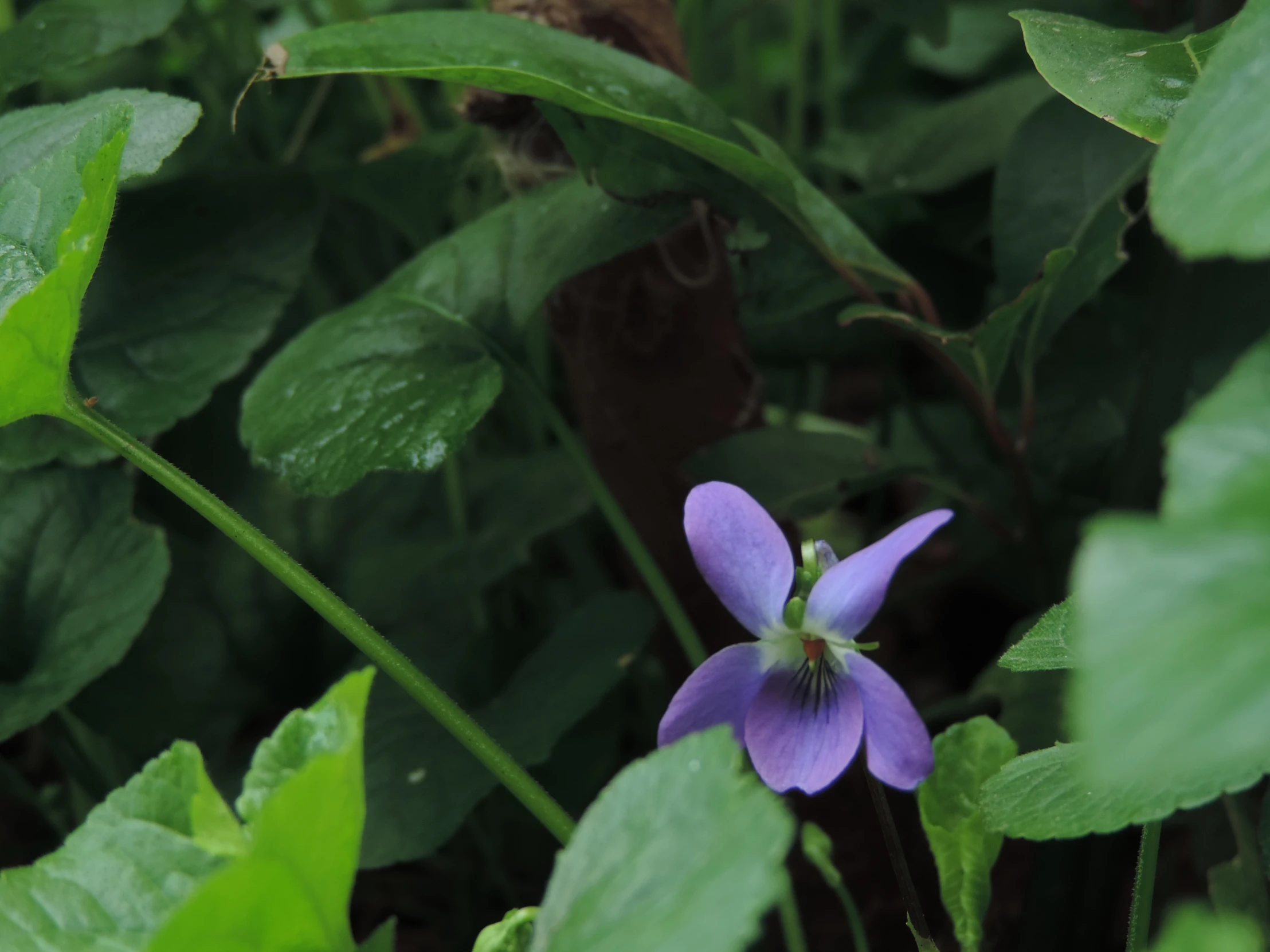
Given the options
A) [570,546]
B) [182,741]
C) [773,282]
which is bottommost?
[570,546]

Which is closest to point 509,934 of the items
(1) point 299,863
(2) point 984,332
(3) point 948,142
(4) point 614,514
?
(1) point 299,863

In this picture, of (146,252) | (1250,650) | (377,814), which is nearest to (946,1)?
(146,252)

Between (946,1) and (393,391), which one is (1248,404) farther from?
(946,1)

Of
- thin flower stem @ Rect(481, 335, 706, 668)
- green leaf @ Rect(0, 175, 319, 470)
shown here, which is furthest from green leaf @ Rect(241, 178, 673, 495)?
green leaf @ Rect(0, 175, 319, 470)

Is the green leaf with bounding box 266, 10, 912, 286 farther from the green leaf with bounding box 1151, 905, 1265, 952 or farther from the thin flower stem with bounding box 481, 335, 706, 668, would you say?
the green leaf with bounding box 1151, 905, 1265, 952

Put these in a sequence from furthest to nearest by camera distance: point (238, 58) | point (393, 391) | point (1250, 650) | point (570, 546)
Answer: point (238, 58)
point (570, 546)
point (393, 391)
point (1250, 650)

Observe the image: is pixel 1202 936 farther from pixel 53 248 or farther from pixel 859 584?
pixel 53 248

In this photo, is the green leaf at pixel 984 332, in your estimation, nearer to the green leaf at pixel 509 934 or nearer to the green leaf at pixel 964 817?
the green leaf at pixel 964 817
